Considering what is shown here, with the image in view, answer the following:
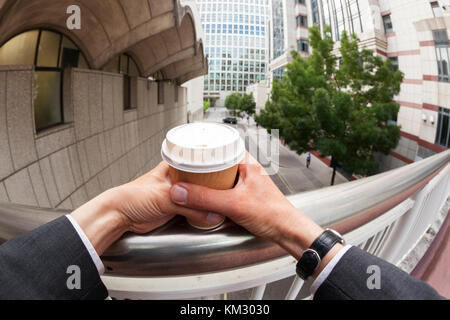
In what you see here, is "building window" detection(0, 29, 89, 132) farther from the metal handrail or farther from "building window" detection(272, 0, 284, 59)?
"building window" detection(272, 0, 284, 59)

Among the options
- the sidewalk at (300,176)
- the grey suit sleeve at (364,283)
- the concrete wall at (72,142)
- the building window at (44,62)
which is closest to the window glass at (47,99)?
the building window at (44,62)

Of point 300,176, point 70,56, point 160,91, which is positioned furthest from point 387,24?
point 70,56

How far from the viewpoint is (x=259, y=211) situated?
31.5 inches

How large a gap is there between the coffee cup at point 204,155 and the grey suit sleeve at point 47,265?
0.38m

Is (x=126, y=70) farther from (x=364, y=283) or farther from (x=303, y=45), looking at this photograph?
(x=303, y=45)

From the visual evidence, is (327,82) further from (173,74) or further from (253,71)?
(253,71)

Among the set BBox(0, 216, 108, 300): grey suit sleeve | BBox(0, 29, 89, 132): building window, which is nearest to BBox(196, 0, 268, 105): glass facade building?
BBox(0, 29, 89, 132): building window

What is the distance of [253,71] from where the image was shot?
74250 millimetres

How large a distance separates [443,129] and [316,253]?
14.5 metres

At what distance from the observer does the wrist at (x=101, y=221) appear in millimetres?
732

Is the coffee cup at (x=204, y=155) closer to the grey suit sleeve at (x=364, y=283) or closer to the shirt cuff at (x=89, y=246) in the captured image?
the shirt cuff at (x=89, y=246)

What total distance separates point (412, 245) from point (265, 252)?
2.43 meters

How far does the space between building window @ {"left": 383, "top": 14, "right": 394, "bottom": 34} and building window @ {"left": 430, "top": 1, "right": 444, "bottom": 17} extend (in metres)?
1.78

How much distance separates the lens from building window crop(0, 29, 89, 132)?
456cm
